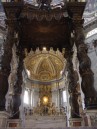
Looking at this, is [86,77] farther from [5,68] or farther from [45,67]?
[45,67]

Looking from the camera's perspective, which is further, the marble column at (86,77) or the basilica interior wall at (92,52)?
the basilica interior wall at (92,52)

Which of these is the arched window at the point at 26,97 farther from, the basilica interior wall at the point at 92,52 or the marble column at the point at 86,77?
the marble column at the point at 86,77

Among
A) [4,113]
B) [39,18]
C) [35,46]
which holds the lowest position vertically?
[4,113]

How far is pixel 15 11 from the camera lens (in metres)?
5.79

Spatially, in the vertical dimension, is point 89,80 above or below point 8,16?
below

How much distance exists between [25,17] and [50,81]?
19.0 m

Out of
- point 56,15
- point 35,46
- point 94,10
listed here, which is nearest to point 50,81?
point 94,10

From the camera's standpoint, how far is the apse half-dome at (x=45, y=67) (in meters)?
22.0

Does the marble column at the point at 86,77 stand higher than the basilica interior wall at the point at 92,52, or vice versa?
the basilica interior wall at the point at 92,52

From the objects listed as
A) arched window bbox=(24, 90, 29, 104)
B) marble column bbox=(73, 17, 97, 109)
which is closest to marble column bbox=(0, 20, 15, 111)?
marble column bbox=(73, 17, 97, 109)

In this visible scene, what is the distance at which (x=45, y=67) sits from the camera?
24.4 metres

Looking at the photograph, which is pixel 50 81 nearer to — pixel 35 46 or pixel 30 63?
pixel 30 63

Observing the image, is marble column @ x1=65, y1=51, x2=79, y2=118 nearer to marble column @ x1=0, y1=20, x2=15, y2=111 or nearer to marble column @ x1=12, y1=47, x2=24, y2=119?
marble column @ x1=12, y1=47, x2=24, y2=119

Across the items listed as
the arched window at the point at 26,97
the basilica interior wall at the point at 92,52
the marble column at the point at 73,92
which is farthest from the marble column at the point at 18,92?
the arched window at the point at 26,97
